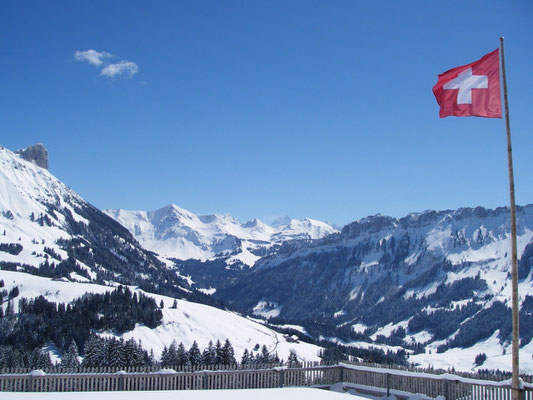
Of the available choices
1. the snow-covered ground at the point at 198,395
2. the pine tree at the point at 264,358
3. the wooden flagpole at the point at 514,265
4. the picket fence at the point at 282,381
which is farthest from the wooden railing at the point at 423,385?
the pine tree at the point at 264,358

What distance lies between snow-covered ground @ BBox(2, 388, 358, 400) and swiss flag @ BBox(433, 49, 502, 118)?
21.0 m

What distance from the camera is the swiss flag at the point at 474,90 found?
26250mm

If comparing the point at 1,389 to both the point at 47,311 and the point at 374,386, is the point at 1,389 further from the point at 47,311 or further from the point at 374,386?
the point at 47,311

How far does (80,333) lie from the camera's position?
178m

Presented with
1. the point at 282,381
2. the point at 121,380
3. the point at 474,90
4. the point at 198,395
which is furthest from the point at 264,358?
the point at 474,90

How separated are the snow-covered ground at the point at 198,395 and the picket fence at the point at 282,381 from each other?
1.59m

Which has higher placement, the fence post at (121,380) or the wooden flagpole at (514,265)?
the wooden flagpole at (514,265)

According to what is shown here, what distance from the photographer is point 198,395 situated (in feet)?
117

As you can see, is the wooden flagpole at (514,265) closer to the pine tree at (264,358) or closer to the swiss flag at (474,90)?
the swiss flag at (474,90)

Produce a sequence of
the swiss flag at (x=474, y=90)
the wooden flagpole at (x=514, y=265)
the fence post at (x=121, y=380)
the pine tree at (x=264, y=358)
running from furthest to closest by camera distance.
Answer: the pine tree at (x=264, y=358), the fence post at (x=121, y=380), the swiss flag at (x=474, y=90), the wooden flagpole at (x=514, y=265)

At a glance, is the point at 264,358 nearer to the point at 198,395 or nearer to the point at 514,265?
the point at 198,395

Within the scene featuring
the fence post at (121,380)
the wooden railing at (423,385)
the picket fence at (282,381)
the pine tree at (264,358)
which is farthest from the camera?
the pine tree at (264,358)

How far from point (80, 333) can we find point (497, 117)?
176m

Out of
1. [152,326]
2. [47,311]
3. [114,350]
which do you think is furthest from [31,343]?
[114,350]
